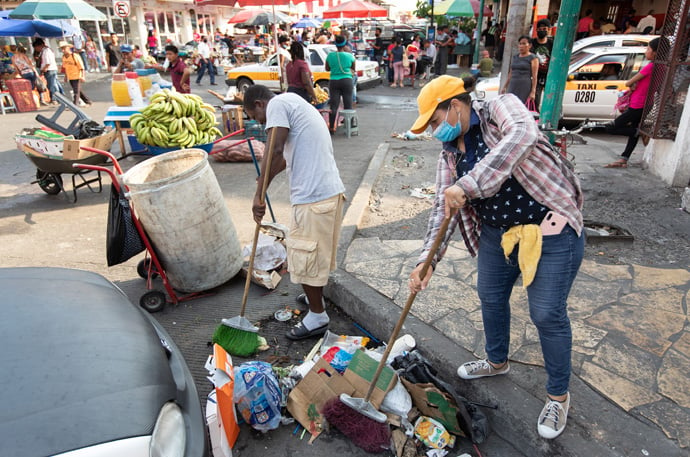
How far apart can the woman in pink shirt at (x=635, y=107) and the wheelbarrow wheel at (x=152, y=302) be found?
263 inches

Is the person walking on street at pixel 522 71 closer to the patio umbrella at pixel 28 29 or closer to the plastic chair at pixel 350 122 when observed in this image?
the plastic chair at pixel 350 122

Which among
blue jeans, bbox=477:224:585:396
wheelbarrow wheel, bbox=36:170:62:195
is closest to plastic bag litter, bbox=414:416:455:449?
blue jeans, bbox=477:224:585:396

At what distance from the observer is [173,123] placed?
21.9 ft

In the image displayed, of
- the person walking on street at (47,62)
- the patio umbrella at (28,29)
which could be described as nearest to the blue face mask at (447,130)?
the person walking on street at (47,62)

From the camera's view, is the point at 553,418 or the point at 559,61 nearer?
the point at 553,418

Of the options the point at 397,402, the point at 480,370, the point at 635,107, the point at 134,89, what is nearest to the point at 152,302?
the point at 397,402

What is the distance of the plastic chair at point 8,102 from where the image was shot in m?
13.5

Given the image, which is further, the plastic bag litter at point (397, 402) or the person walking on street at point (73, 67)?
the person walking on street at point (73, 67)

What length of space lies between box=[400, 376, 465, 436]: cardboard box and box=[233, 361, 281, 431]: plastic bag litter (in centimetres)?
83

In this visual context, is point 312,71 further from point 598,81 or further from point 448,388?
point 448,388

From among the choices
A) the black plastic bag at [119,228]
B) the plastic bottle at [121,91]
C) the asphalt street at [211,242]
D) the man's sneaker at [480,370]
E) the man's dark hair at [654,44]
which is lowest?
the asphalt street at [211,242]

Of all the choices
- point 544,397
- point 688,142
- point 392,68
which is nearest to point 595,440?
point 544,397

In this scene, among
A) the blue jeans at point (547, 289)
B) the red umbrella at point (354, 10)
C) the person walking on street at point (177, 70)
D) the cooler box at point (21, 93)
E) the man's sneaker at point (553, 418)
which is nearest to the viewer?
the blue jeans at point (547, 289)

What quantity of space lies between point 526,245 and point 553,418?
97cm
